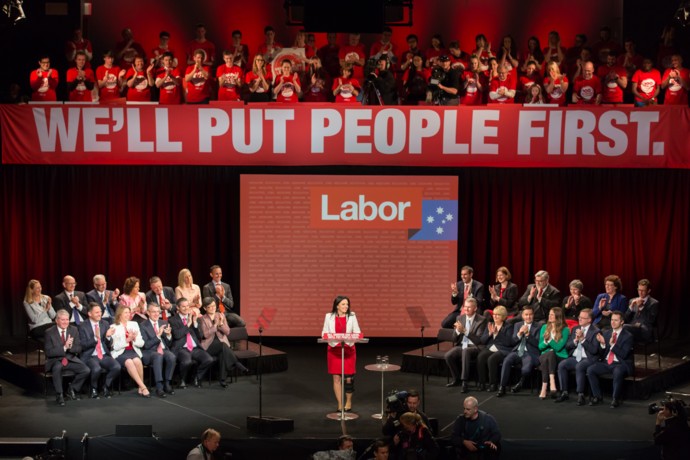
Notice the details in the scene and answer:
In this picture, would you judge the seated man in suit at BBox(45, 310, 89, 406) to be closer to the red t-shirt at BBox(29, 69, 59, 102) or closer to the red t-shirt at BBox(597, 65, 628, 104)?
the red t-shirt at BBox(29, 69, 59, 102)

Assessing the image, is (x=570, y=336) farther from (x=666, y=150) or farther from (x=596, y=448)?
(x=666, y=150)

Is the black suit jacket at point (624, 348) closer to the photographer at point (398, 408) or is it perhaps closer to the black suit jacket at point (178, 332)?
the photographer at point (398, 408)

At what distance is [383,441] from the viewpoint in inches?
335

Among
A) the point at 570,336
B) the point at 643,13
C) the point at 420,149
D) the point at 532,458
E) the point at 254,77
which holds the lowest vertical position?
the point at 532,458

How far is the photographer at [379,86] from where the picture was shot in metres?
13.4

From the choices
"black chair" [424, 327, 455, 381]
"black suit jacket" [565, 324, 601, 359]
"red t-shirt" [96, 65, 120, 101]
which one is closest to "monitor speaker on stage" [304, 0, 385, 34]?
"black chair" [424, 327, 455, 381]

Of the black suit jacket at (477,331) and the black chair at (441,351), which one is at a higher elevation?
the black suit jacket at (477,331)

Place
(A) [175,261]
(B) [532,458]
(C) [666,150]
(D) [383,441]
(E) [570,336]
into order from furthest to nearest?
(A) [175,261], (C) [666,150], (E) [570,336], (B) [532,458], (D) [383,441]

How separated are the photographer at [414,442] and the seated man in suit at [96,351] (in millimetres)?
3819

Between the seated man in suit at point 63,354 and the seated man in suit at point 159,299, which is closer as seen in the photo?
the seated man in suit at point 63,354

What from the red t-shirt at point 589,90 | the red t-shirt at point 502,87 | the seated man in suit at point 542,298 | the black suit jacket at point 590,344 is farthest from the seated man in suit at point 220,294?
the red t-shirt at point 589,90

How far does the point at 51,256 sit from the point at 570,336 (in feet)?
23.9

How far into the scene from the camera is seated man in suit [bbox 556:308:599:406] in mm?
10953

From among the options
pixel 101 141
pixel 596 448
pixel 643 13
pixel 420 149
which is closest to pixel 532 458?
pixel 596 448
